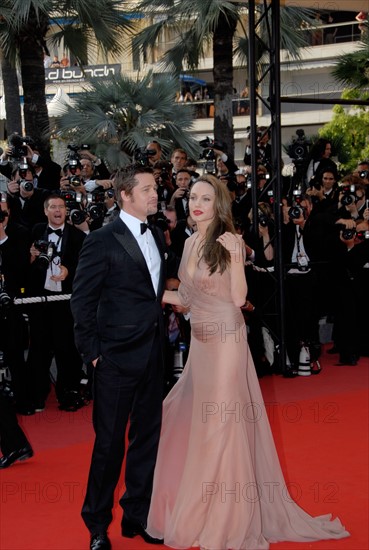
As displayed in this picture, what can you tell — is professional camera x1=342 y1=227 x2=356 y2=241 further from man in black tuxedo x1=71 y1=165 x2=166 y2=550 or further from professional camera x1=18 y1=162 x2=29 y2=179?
man in black tuxedo x1=71 y1=165 x2=166 y2=550

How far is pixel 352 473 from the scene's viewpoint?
5.25m

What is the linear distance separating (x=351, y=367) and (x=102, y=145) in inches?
331

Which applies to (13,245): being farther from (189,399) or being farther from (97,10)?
(97,10)

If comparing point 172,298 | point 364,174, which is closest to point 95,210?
point 172,298

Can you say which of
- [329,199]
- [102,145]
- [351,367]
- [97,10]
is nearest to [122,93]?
[102,145]

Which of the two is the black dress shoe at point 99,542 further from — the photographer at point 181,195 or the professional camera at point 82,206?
the photographer at point 181,195

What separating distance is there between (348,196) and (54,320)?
351 centimetres

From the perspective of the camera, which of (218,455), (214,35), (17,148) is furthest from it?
(214,35)

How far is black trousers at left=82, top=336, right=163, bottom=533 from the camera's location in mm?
4051

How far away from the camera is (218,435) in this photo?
4156 mm

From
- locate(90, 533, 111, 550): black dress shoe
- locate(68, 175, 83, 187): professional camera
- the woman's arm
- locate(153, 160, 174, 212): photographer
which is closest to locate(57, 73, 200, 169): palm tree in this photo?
locate(153, 160, 174, 212): photographer

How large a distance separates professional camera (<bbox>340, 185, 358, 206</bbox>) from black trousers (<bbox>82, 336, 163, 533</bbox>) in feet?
16.6

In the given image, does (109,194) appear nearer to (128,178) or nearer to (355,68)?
(128,178)

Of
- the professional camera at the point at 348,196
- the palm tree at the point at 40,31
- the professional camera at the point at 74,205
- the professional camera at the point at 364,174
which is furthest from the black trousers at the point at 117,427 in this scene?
the palm tree at the point at 40,31
